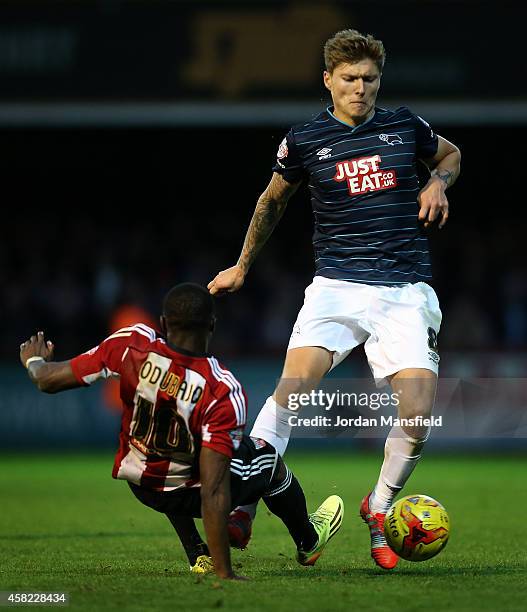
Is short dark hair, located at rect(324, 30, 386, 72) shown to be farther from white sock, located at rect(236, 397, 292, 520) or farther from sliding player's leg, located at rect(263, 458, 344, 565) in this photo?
sliding player's leg, located at rect(263, 458, 344, 565)

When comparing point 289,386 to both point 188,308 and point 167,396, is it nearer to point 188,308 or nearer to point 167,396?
point 167,396

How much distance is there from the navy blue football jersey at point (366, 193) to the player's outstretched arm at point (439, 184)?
0.48ft

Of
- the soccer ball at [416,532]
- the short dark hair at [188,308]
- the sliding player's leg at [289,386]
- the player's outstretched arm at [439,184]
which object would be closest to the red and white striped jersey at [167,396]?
the short dark hair at [188,308]

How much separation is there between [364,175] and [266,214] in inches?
23.6

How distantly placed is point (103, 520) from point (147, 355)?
146 inches

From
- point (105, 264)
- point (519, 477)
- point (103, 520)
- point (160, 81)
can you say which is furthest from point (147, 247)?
point (103, 520)

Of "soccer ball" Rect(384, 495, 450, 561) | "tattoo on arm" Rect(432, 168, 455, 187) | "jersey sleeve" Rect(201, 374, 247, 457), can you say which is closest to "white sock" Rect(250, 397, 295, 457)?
"soccer ball" Rect(384, 495, 450, 561)

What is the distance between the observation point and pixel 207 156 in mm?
18641

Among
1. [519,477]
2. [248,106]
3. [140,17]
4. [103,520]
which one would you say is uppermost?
[140,17]

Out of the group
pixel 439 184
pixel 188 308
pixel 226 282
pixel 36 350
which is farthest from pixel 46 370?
pixel 439 184

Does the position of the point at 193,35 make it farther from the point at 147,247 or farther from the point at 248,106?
the point at 147,247

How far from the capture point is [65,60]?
1467cm

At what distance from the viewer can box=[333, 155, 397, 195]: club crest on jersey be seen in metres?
6.15

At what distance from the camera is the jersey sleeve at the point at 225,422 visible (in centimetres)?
500
